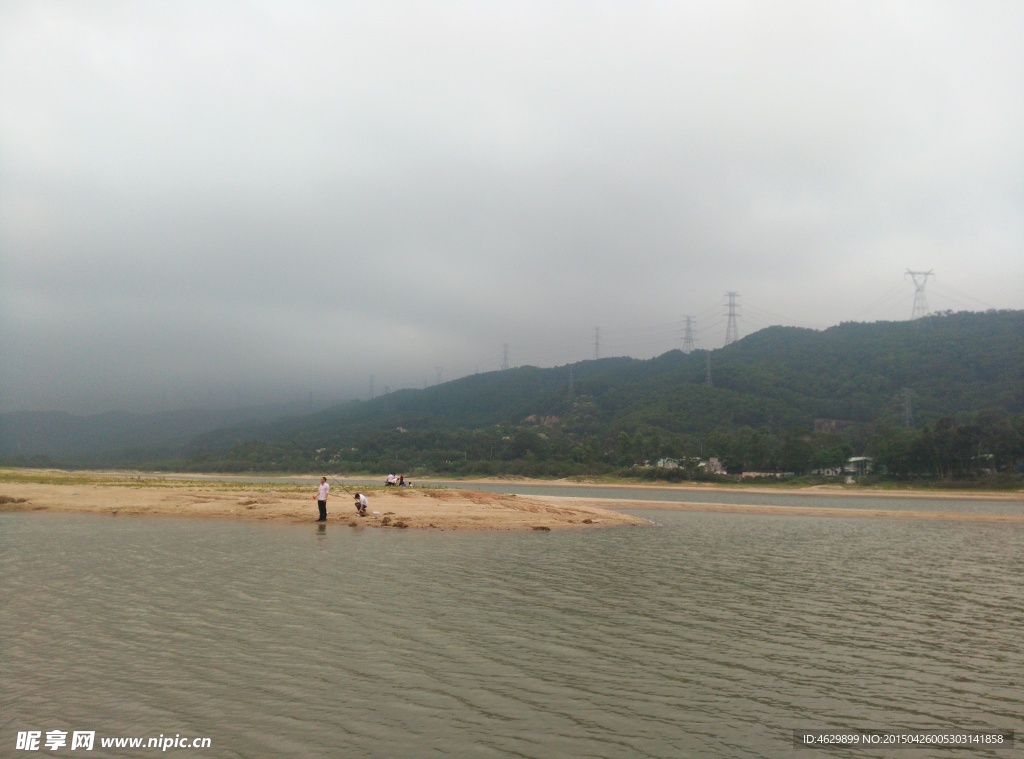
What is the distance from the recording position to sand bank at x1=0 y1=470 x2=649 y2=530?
3981 centimetres

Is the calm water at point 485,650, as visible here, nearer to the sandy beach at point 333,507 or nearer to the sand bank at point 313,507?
the sandy beach at point 333,507

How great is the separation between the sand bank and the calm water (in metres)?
12.0

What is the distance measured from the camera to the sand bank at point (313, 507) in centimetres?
3981

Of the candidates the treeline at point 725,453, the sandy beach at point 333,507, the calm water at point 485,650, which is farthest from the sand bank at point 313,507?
the treeline at point 725,453

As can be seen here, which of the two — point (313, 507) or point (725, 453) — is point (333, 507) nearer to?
point (313, 507)

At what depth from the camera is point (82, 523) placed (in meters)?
34.8

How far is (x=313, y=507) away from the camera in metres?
42.4

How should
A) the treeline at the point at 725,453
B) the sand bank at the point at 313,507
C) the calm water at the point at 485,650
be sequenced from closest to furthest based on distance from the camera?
the calm water at the point at 485,650 < the sand bank at the point at 313,507 < the treeline at the point at 725,453

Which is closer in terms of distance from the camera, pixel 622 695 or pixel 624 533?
pixel 622 695

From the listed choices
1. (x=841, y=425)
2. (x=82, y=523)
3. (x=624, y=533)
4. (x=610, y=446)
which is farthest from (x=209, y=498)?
(x=841, y=425)

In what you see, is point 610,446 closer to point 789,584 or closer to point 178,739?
point 789,584

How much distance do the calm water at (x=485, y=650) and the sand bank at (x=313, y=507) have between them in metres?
12.0

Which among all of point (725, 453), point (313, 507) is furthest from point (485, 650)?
point (725, 453)

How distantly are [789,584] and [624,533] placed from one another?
17.2m
